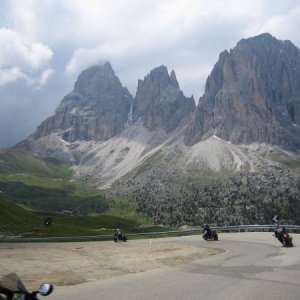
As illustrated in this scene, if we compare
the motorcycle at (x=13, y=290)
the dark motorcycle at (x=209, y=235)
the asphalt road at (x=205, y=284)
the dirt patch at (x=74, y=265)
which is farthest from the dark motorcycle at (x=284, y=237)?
the motorcycle at (x=13, y=290)

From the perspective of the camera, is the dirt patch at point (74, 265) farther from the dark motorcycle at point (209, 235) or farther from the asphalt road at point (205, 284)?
the dark motorcycle at point (209, 235)

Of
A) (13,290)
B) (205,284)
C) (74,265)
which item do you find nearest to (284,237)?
(74,265)

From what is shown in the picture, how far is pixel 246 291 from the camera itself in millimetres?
14625

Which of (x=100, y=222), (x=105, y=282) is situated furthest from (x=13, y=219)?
(x=105, y=282)

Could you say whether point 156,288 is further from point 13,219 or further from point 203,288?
point 13,219

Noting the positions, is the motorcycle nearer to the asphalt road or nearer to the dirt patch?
the asphalt road

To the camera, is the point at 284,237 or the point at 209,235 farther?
the point at 209,235

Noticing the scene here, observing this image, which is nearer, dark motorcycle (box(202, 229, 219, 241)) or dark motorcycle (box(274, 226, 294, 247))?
dark motorcycle (box(274, 226, 294, 247))

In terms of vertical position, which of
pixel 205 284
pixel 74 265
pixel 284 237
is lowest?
pixel 205 284

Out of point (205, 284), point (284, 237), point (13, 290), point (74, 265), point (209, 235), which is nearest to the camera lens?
point (13, 290)

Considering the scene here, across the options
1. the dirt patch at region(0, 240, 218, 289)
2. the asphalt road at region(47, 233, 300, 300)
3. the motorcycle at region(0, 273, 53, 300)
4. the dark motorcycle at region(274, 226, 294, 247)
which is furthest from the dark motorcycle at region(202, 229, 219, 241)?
the motorcycle at region(0, 273, 53, 300)

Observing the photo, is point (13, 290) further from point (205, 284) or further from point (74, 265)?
point (74, 265)

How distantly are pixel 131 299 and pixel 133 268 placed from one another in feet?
28.2

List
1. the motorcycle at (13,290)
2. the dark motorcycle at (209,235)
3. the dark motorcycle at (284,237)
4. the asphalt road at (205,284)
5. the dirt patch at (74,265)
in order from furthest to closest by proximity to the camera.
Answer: the dark motorcycle at (209,235) < the dark motorcycle at (284,237) < the dirt patch at (74,265) < the asphalt road at (205,284) < the motorcycle at (13,290)
